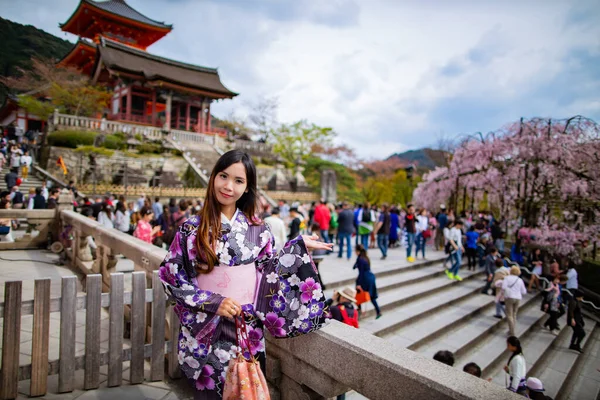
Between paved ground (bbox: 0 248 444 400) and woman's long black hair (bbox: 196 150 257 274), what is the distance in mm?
1556

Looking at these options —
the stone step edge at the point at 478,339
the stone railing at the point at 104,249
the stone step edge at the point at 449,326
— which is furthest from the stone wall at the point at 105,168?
the stone step edge at the point at 478,339

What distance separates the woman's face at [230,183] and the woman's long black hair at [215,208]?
23 mm

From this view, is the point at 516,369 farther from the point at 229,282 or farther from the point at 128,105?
the point at 128,105

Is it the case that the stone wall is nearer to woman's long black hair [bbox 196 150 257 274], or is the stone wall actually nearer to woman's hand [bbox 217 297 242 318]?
woman's long black hair [bbox 196 150 257 274]

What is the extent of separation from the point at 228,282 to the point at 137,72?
27.2 m

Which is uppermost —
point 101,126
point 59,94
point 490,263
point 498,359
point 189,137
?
point 59,94

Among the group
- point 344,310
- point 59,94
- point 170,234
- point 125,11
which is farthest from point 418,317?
point 125,11

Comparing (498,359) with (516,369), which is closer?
(516,369)

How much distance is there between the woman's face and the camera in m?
1.87

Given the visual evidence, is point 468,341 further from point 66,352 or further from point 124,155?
point 124,155

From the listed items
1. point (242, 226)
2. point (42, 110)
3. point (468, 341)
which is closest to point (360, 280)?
point (468, 341)

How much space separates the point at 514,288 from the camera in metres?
6.95

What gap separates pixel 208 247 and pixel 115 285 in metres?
1.34

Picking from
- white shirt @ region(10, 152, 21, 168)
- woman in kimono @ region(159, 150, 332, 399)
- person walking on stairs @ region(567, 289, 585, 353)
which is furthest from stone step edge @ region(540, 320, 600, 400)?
white shirt @ region(10, 152, 21, 168)
